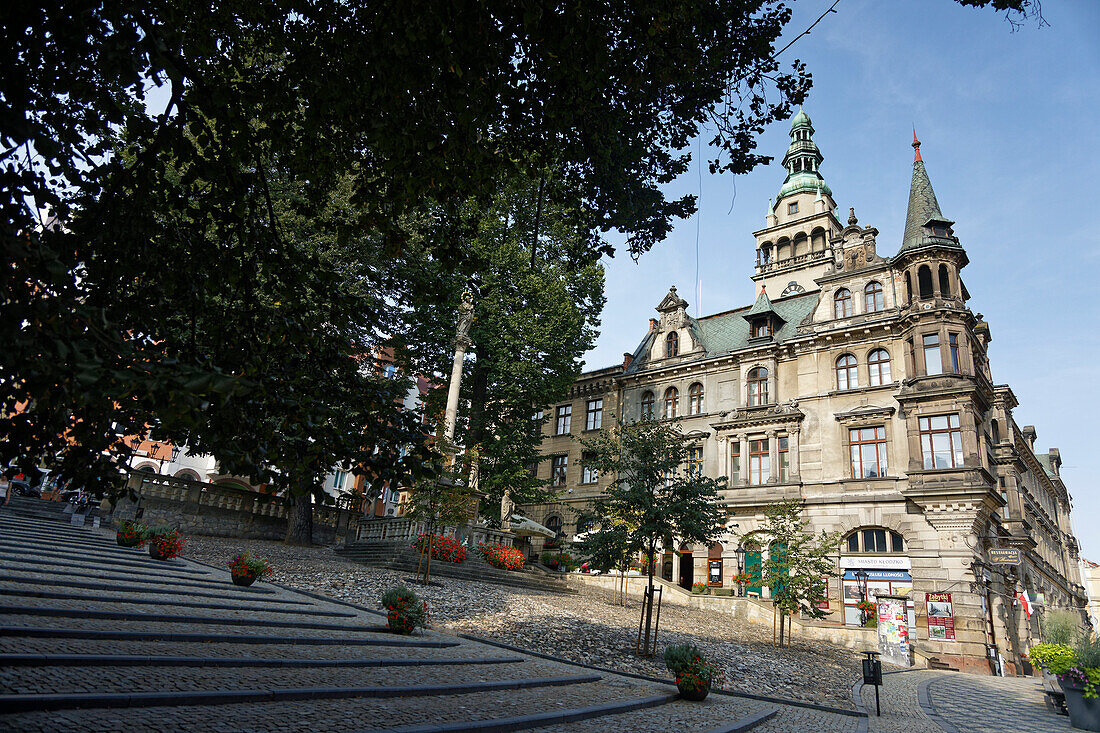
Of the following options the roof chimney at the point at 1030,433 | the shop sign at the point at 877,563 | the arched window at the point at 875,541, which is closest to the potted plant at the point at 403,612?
the shop sign at the point at 877,563

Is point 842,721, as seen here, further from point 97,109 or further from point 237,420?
point 97,109

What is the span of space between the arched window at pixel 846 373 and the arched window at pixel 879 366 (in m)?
0.75

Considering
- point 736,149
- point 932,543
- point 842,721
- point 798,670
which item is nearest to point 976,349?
point 932,543

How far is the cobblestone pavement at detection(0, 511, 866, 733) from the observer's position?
5480 mm

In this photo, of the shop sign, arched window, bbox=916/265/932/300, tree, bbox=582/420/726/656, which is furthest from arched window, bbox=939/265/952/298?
tree, bbox=582/420/726/656

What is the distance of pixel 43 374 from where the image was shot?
3.29 meters

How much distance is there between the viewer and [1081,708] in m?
11.7

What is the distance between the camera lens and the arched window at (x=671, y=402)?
1505 inches

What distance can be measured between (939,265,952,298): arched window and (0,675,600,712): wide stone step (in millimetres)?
28935

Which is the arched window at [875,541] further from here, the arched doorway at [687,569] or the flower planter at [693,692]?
the flower planter at [693,692]

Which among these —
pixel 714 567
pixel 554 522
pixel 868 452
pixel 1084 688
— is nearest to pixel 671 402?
pixel 714 567

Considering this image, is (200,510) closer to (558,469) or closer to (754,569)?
(754,569)

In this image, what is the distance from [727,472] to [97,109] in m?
32.8

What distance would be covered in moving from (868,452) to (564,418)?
20.1 m
